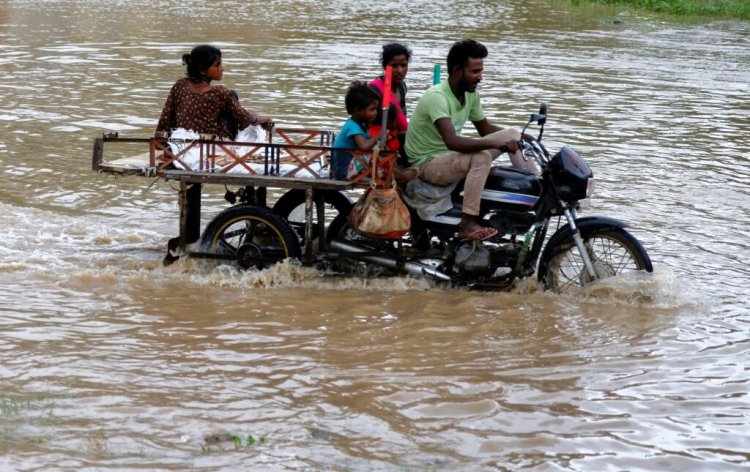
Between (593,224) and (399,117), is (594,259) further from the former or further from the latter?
(399,117)

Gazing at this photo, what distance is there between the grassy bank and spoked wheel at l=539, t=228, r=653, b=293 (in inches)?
1039

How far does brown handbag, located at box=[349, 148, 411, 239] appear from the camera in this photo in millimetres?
7094

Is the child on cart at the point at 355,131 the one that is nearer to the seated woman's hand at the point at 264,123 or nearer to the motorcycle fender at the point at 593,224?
the seated woman's hand at the point at 264,123

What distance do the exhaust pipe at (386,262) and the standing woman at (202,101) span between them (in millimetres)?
1091

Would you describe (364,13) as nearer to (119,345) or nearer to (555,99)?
(555,99)

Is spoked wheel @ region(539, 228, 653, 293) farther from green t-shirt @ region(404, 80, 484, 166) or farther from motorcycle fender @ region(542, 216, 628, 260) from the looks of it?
green t-shirt @ region(404, 80, 484, 166)

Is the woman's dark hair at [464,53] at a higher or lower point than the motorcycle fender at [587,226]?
higher

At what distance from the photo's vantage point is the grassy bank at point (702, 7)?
32.0m

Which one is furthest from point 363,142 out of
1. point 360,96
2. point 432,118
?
point 432,118

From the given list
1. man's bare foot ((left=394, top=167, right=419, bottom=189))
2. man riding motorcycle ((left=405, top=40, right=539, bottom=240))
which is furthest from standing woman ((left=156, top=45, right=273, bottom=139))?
man riding motorcycle ((left=405, top=40, right=539, bottom=240))

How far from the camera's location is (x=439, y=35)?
25453mm

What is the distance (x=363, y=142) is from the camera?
23.8 ft

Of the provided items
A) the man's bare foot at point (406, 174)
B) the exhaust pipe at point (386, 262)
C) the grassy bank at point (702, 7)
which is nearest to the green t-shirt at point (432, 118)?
the man's bare foot at point (406, 174)

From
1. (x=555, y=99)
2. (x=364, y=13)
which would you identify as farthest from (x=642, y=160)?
(x=364, y=13)
